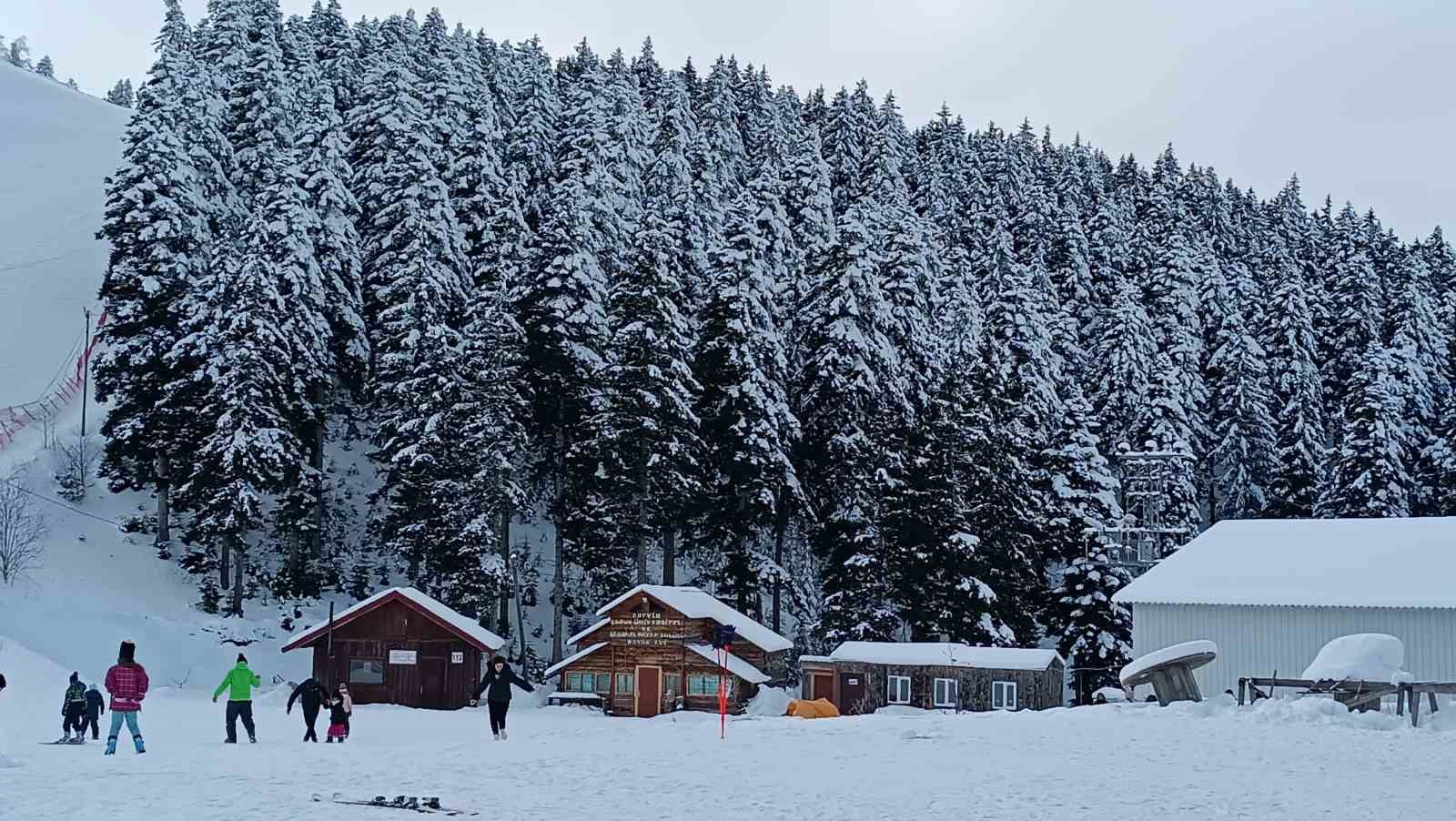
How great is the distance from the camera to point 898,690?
4347cm

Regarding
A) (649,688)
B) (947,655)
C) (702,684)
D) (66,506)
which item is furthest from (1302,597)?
(66,506)

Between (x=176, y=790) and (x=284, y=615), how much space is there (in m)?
36.2

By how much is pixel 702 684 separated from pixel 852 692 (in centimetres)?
498

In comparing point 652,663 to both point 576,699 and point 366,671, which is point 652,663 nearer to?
point 576,699

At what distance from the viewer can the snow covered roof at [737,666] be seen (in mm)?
43062

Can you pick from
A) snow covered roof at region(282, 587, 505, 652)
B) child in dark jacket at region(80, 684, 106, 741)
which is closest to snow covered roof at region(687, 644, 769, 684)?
snow covered roof at region(282, 587, 505, 652)

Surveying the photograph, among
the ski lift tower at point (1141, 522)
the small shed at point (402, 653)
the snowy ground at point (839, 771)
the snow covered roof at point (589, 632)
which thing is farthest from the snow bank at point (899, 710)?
the snowy ground at point (839, 771)

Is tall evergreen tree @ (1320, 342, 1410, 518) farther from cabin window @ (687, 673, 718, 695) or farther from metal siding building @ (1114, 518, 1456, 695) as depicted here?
cabin window @ (687, 673, 718, 695)

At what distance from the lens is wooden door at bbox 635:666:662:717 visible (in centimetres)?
4338

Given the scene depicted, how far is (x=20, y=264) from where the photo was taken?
7856cm

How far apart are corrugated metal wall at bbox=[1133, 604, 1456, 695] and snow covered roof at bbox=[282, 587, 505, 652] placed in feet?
65.6

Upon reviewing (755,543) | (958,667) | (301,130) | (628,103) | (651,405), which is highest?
(628,103)

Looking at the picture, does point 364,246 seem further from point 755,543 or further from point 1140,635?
point 1140,635

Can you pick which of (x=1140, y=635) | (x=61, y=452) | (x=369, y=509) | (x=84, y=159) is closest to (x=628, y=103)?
(x=369, y=509)
